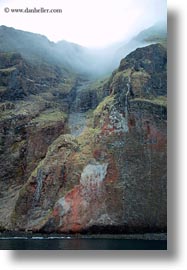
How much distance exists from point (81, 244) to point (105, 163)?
62cm

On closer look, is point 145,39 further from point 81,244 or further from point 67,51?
point 81,244

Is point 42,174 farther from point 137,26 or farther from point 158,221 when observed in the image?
point 137,26

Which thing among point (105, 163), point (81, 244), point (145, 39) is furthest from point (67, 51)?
point (81, 244)

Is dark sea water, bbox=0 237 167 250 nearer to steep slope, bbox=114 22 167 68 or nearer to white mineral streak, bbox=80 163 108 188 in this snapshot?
white mineral streak, bbox=80 163 108 188

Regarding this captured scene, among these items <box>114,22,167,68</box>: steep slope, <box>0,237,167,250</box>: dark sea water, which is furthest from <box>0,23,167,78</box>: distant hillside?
<box>0,237,167,250</box>: dark sea water

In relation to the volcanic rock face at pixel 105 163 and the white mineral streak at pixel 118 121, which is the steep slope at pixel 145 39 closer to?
the volcanic rock face at pixel 105 163

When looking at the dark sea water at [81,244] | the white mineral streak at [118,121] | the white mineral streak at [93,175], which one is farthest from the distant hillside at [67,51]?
the dark sea water at [81,244]

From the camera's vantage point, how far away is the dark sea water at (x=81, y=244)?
3.56 meters

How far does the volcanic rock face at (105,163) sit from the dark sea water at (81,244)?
3.1 inches

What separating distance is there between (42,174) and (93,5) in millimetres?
1353

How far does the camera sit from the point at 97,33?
12.5 ft

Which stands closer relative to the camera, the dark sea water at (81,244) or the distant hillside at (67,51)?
the dark sea water at (81,244)

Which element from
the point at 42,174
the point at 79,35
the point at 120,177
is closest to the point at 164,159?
the point at 120,177

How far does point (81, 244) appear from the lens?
3.57m
